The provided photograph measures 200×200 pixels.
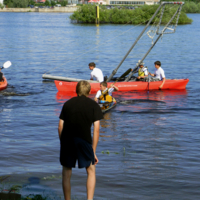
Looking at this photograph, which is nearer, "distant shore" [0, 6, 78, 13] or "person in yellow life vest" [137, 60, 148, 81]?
"person in yellow life vest" [137, 60, 148, 81]

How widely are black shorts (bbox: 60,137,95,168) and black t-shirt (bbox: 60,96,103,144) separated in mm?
87

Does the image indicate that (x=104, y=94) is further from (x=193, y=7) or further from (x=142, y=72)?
(x=193, y=7)

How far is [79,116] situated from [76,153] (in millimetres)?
563

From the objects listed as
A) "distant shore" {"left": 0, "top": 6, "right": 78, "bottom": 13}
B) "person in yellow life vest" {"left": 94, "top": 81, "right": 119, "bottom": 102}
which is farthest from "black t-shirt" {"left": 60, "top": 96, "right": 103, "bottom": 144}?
"distant shore" {"left": 0, "top": 6, "right": 78, "bottom": 13}

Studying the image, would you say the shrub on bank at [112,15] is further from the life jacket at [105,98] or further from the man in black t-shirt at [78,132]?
the man in black t-shirt at [78,132]

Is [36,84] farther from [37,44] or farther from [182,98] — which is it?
[37,44]

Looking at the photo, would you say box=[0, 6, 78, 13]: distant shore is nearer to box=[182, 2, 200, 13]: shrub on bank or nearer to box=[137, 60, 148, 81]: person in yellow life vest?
box=[182, 2, 200, 13]: shrub on bank

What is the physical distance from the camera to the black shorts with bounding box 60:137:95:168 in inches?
211

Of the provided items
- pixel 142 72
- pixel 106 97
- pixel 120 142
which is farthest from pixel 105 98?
pixel 142 72

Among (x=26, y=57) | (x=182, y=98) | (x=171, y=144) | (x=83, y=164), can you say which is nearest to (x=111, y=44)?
(x=26, y=57)

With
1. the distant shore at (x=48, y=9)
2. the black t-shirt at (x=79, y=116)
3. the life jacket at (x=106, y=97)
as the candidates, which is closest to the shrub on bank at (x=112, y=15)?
the life jacket at (x=106, y=97)

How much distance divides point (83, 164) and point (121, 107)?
394 inches

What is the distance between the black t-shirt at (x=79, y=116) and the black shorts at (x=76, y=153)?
9cm

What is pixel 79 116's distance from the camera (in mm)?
5324
